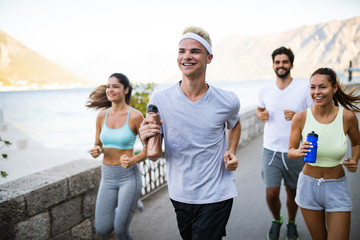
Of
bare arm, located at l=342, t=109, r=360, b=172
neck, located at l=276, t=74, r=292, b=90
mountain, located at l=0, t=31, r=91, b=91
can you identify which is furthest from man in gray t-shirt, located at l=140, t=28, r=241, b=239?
mountain, located at l=0, t=31, r=91, b=91

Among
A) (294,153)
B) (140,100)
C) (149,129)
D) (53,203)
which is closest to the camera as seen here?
(149,129)

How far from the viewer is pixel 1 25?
72.6 metres

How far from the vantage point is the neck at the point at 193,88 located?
2.10 m

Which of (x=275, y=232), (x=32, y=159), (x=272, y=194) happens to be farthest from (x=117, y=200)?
(x=32, y=159)

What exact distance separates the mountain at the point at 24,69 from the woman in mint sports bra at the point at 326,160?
219 ft

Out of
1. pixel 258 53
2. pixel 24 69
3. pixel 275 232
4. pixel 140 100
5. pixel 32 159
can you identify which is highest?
pixel 258 53

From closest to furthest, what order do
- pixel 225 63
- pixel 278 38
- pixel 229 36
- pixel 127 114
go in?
1. pixel 127 114
2. pixel 278 38
3. pixel 225 63
4. pixel 229 36

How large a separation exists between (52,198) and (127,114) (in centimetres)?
120

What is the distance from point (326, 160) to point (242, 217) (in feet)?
7.16

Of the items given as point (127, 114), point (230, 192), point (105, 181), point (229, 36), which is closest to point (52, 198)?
point (105, 181)

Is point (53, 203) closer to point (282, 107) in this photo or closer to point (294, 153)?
point (294, 153)

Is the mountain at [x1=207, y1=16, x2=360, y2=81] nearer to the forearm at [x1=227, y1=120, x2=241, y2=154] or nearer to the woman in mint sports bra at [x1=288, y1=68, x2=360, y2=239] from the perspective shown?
the woman in mint sports bra at [x1=288, y1=68, x2=360, y2=239]

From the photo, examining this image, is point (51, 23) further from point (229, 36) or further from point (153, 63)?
point (229, 36)

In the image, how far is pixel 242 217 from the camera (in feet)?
13.9
